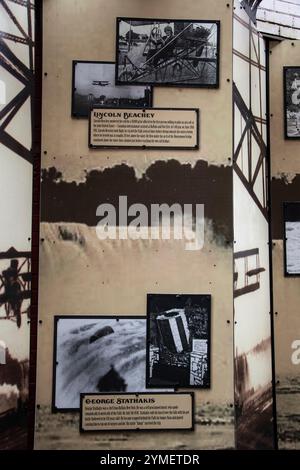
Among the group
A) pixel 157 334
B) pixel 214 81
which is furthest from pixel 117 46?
pixel 157 334

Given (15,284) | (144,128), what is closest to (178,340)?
(15,284)

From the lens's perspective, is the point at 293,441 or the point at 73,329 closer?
the point at 73,329

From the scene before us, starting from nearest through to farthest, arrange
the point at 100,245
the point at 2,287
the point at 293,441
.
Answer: the point at 2,287, the point at 100,245, the point at 293,441

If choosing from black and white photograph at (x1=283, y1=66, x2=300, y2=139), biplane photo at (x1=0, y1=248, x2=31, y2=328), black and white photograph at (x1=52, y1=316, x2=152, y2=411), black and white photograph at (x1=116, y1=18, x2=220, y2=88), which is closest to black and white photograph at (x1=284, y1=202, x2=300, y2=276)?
black and white photograph at (x1=283, y1=66, x2=300, y2=139)

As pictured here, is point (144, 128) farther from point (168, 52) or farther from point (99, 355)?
point (99, 355)

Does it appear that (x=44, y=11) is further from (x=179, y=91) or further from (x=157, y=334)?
(x=157, y=334)

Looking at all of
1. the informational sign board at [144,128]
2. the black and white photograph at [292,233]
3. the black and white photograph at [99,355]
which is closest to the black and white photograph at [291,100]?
the black and white photograph at [292,233]

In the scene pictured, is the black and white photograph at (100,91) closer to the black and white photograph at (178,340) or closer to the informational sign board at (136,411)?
the black and white photograph at (178,340)

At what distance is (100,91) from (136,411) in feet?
6.49

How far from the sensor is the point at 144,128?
2631mm

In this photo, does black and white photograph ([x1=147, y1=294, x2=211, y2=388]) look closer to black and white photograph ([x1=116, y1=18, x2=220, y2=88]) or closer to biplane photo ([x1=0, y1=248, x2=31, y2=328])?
biplane photo ([x1=0, y1=248, x2=31, y2=328])

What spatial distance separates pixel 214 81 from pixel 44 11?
1147 mm

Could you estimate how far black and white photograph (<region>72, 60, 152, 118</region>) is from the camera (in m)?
2.62

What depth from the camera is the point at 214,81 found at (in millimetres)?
2660
